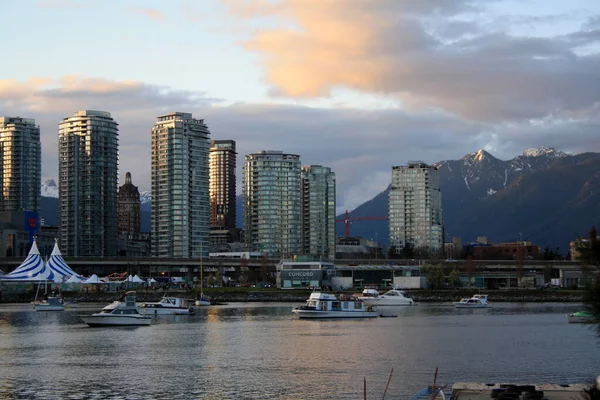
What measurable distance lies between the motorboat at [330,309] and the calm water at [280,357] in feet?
33.1

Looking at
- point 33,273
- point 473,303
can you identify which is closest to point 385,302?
point 473,303

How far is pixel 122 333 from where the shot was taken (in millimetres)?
99375

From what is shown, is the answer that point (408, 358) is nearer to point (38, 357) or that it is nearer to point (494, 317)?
point (38, 357)

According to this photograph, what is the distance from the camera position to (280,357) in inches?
2835

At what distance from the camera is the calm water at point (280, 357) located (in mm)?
55406

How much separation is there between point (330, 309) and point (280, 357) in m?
54.9

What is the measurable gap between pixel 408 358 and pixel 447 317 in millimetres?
56404

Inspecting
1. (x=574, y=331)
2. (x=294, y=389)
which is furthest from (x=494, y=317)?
(x=294, y=389)

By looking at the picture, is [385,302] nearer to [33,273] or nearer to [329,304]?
[329,304]

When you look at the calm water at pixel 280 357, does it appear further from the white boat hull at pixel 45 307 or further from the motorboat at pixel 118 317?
the white boat hull at pixel 45 307

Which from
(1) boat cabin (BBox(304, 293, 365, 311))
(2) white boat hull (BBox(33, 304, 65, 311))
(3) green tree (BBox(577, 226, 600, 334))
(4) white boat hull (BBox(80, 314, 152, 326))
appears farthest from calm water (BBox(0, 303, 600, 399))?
(2) white boat hull (BBox(33, 304, 65, 311))

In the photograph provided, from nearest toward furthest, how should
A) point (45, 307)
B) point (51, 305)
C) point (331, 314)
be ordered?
point (331, 314) < point (45, 307) < point (51, 305)

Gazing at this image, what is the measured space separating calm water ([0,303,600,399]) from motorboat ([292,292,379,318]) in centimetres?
1009

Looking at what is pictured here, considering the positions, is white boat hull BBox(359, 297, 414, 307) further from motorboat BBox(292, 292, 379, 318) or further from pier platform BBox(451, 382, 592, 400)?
pier platform BBox(451, 382, 592, 400)
